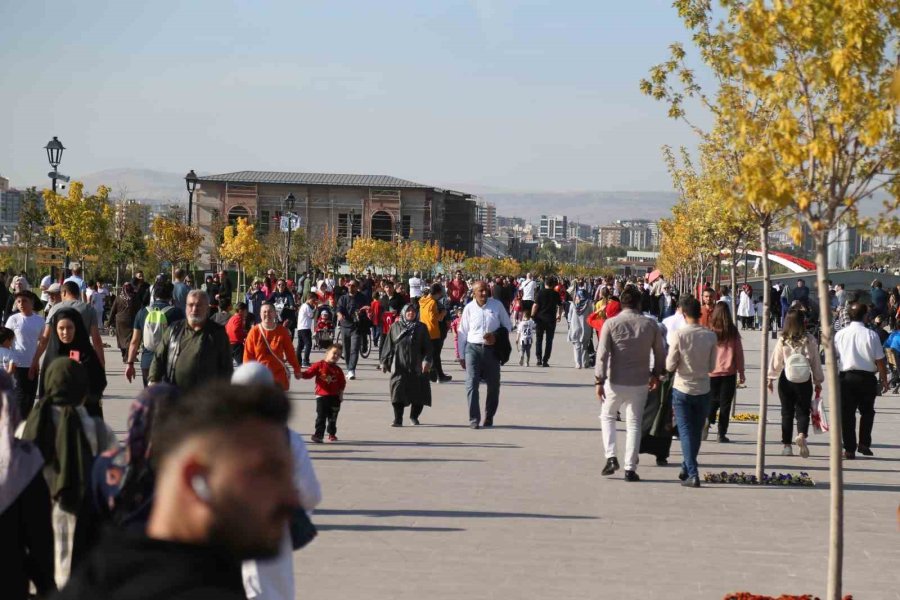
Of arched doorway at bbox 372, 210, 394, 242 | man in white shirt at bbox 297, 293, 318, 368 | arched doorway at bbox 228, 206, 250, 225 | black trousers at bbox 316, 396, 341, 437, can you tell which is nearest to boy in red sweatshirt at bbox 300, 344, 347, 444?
black trousers at bbox 316, 396, 341, 437

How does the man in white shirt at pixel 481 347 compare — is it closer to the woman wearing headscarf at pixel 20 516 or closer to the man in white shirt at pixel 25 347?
the man in white shirt at pixel 25 347

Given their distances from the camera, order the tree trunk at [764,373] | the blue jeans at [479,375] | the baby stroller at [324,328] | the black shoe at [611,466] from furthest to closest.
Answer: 1. the baby stroller at [324,328]
2. the blue jeans at [479,375]
3. the black shoe at [611,466]
4. the tree trunk at [764,373]

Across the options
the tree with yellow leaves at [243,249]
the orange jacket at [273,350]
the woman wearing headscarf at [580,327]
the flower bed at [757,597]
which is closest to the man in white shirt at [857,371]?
the orange jacket at [273,350]

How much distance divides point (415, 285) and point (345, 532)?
2924 centimetres

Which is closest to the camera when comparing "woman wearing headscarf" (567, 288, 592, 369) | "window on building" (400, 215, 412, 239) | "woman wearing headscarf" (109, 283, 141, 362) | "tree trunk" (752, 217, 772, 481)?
"tree trunk" (752, 217, 772, 481)

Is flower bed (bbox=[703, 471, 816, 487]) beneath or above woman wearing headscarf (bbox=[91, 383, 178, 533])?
beneath

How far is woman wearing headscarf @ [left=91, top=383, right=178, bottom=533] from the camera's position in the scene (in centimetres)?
357

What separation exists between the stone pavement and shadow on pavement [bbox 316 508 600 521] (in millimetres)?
16

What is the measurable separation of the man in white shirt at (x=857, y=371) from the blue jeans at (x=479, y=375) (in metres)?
4.06

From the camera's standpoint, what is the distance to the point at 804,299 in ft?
124

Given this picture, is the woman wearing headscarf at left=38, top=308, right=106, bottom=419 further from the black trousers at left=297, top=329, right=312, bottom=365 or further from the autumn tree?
the autumn tree

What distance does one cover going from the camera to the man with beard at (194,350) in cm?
940

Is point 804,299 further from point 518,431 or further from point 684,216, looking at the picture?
point 518,431

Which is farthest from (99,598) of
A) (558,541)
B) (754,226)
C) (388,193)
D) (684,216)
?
(388,193)
